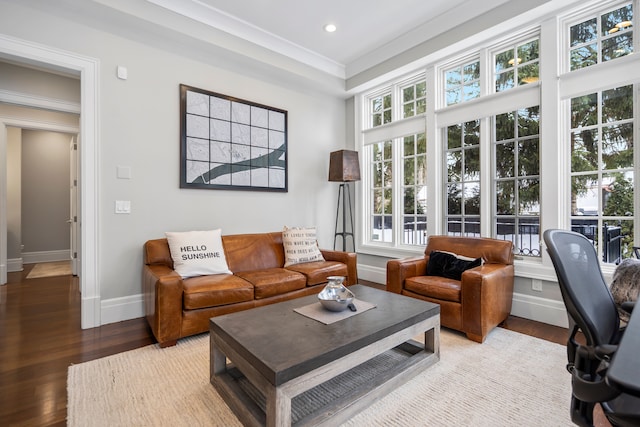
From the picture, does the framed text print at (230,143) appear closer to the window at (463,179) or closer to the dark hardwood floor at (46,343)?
the dark hardwood floor at (46,343)

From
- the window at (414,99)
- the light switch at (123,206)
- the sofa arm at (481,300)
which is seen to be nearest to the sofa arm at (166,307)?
the light switch at (123,206)

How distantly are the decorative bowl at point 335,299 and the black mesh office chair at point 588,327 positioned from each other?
3.58 ft

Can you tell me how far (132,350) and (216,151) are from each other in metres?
2.18

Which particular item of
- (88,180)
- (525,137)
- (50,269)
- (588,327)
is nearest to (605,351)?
(588,327)

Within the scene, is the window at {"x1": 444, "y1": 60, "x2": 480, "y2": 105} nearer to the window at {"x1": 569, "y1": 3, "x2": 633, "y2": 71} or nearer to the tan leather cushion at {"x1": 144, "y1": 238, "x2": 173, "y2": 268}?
the window at {"x1": 569, "y1": 3, "x2": 633, "y2": 71}

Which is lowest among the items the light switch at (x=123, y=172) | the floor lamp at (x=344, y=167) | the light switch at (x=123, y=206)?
the light switch at (x=123, y=206)

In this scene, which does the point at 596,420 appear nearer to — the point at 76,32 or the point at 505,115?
the point at 505,115

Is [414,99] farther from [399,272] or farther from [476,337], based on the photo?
[476,337]

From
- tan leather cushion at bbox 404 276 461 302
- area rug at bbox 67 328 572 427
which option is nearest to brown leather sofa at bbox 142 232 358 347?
area rug at bbox 67 328 572 427

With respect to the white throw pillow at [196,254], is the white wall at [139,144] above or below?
above

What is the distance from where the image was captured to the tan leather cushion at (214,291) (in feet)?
7.97

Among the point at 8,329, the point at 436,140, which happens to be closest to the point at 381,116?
the point at 436,140

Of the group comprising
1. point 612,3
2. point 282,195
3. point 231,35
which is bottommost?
point 282,195

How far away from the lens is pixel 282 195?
4184 mm
